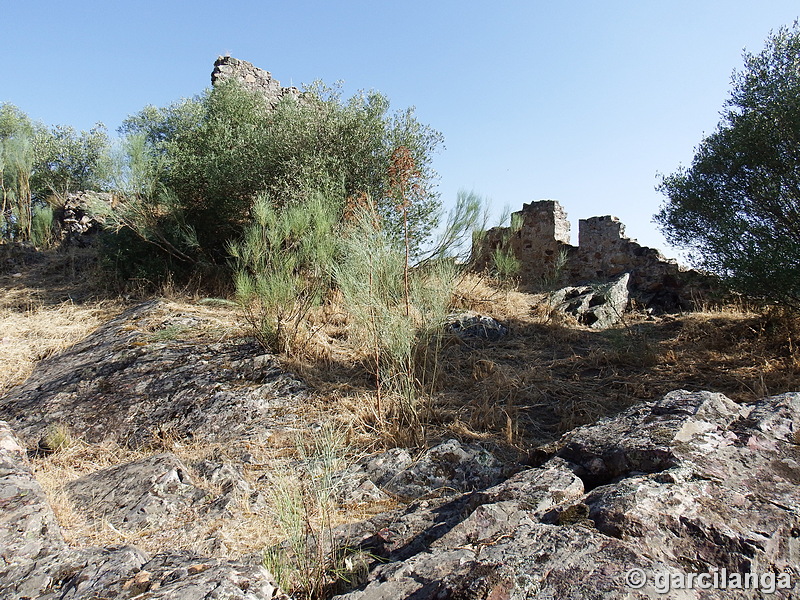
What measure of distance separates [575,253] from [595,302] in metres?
3.83

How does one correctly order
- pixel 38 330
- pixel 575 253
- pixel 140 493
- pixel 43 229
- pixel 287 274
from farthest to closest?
pixel 575 253, pixel 43 229, pixel 38 330, pixel 287 274, pixel 140 493

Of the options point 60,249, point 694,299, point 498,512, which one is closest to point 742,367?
point 694,299

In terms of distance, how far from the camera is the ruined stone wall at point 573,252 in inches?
391

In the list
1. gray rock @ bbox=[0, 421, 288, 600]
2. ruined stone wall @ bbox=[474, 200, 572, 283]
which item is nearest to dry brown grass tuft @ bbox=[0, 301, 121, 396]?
gray rock @ bbox=[0, 421, 288, 600]

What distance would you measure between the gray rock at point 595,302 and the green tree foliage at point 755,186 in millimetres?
1231

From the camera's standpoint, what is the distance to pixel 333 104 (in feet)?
28.9

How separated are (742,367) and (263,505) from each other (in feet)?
15.7

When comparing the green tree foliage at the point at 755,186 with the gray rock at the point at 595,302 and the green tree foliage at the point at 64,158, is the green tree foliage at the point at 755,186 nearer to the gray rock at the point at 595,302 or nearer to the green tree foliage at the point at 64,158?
the gray rock at the point at 595,302

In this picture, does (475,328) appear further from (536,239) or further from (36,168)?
(36,168)

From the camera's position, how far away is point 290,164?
7766 millimetres

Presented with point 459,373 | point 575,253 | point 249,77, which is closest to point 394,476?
point 459,373

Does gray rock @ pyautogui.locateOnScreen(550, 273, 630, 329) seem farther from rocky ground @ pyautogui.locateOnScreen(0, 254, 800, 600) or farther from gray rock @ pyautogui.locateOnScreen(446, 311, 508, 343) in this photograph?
gray rock @ pyautogui.locateOnScreen(446, 311, 508, 343)

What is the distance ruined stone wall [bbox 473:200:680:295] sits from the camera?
32.6 feet

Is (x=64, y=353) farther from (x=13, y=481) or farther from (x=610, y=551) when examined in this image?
(x=610, y=551)
